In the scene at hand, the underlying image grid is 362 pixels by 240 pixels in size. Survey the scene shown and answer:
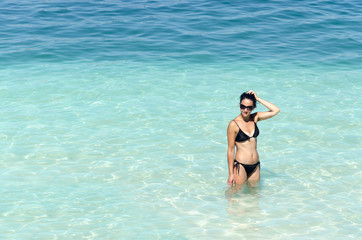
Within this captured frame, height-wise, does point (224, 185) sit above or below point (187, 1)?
below

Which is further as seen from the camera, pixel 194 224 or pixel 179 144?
pixel 179 144

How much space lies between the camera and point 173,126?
12.1m

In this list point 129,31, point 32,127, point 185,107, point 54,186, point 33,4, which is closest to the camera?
point 54,186

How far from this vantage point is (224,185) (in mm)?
9305

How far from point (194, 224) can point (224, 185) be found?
146cm

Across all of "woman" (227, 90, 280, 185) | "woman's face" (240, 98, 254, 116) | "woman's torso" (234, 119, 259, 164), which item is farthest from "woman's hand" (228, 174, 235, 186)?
"woman's face" (240, 98, 254, 116)

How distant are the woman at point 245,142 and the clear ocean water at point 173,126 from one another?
1.43 ft

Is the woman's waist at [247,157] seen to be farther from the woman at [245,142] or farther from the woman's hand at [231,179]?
the woman's hand at [231,179]

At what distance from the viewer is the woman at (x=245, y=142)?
8211 mm

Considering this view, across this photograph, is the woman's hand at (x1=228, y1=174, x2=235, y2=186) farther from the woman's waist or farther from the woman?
the woman's waist

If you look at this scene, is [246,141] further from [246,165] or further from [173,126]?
[173,126]

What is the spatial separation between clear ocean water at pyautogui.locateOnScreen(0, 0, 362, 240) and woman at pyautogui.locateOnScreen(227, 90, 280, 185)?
0.44 metres

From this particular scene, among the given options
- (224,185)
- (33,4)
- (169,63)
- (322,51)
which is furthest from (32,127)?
(33,4)

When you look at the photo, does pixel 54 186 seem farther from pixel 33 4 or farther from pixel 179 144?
pixel 33 4
